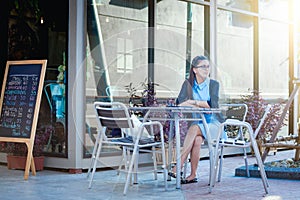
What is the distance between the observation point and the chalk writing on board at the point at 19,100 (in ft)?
18.2

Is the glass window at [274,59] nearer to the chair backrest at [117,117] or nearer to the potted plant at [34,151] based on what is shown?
the potted plant at [34,151]

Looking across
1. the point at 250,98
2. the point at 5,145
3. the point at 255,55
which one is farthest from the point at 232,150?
the point at 5,145

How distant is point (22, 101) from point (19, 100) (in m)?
0.05

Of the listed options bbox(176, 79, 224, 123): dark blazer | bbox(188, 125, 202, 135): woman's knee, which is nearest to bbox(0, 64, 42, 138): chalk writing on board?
bbox(176, 79, 224, 123): dark blazer

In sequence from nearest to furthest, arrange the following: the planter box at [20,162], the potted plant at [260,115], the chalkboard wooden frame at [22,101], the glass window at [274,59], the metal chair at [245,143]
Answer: the metal chair at [245,143] < the chalkboard wooden frame at [22,101] < the planter box at [20,162] < the potted plant at [260,115] < the glass window at [274,59]

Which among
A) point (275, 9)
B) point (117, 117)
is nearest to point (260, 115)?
point (275, 9)

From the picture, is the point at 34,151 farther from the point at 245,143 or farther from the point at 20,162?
the point at 245,143

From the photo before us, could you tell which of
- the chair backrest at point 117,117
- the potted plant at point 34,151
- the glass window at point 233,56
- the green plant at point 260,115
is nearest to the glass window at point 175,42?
the glass window at point 233,56

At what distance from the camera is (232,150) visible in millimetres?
7434

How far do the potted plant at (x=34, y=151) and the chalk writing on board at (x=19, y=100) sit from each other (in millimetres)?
217

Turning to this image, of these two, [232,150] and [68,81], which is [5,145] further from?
[232,150]

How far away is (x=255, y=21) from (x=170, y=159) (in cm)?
349

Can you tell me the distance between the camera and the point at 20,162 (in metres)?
5.76

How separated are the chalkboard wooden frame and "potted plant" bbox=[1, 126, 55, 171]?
181 mm
